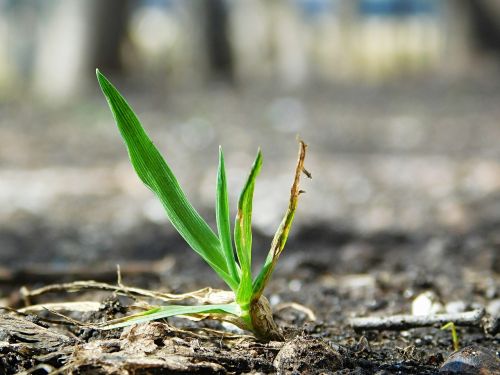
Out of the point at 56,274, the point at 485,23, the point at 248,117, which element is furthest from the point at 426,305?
the point at 485,23

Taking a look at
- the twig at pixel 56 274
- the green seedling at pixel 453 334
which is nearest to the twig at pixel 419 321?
the green seedling at pixel 453 334

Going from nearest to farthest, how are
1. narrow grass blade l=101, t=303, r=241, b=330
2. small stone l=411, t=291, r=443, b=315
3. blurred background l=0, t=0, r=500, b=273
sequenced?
narrow grass blade l=101, t=303, r=241, b=330, small stone l=411, t=291, r=443, b=315, blurred background l=0, t=0, r=500, b=273

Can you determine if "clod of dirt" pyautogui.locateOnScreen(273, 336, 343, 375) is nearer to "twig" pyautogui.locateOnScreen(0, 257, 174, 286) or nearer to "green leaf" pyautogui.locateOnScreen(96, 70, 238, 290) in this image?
"green leaf" pyautogui.locateOnScreen(96, 70, 238, 290)

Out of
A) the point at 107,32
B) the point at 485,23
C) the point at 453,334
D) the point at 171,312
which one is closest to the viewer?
the point at 171,312

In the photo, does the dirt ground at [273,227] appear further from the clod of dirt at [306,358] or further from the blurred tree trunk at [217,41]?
the blurred tree trunk at [217,41]

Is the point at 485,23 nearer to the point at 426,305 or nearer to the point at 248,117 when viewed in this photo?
the point at 248,117

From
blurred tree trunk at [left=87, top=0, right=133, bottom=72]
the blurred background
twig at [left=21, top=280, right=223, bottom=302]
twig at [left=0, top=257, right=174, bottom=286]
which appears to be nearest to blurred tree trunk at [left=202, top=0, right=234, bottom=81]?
the blurred background

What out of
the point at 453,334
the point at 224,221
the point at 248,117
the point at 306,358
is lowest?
the point at 306,358
